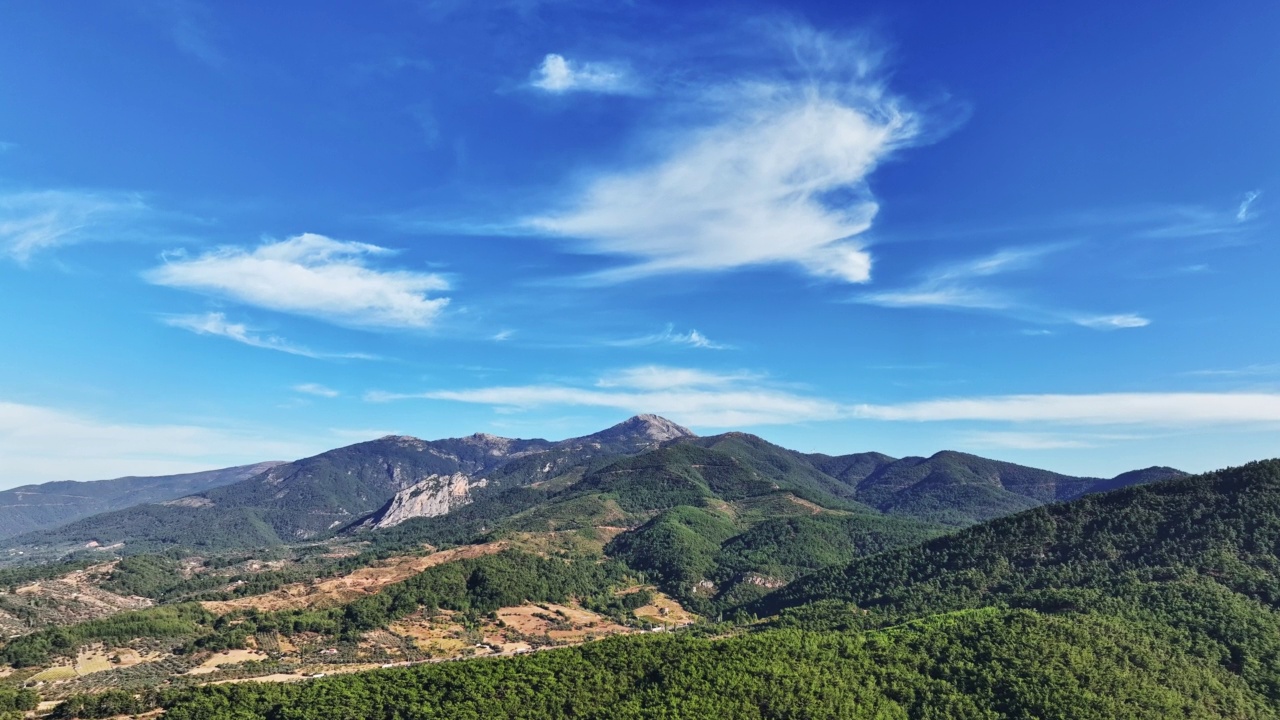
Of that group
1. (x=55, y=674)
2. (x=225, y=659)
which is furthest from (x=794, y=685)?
(x=55, y=674)

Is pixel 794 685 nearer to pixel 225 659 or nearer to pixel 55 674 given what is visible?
pixel 225 659

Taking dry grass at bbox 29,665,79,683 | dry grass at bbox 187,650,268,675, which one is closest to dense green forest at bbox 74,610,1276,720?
dry grass at bbox 187,650,268,675

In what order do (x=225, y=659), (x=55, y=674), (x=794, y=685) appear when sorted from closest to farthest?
(x=794, y=685) → (x=55, y=674) → (x=225, y=659)

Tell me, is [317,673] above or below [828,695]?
below

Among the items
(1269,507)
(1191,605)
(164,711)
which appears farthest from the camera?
(1269,507)

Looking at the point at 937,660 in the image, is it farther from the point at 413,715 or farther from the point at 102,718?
the point at 102,718

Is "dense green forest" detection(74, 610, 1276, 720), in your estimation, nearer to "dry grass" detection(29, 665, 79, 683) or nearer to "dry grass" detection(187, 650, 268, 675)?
"dry grass" detection(187, 650, 268, 675)

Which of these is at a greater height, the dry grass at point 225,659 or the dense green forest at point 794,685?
the dense green forest at point 794,685

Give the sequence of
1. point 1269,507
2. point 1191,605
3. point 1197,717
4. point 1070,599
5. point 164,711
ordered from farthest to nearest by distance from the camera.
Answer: point 1269,507 → point 1070,599 → point 1191,605 → point 164,711 → point 1197,717

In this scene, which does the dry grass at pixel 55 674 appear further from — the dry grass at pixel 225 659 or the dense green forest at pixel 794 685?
the dense green forest at pixel 794 685

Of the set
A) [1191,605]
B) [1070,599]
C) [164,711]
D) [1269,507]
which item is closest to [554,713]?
[164,711]

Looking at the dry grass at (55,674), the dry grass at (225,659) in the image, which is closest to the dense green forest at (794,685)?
the dry grass at (225,659)
